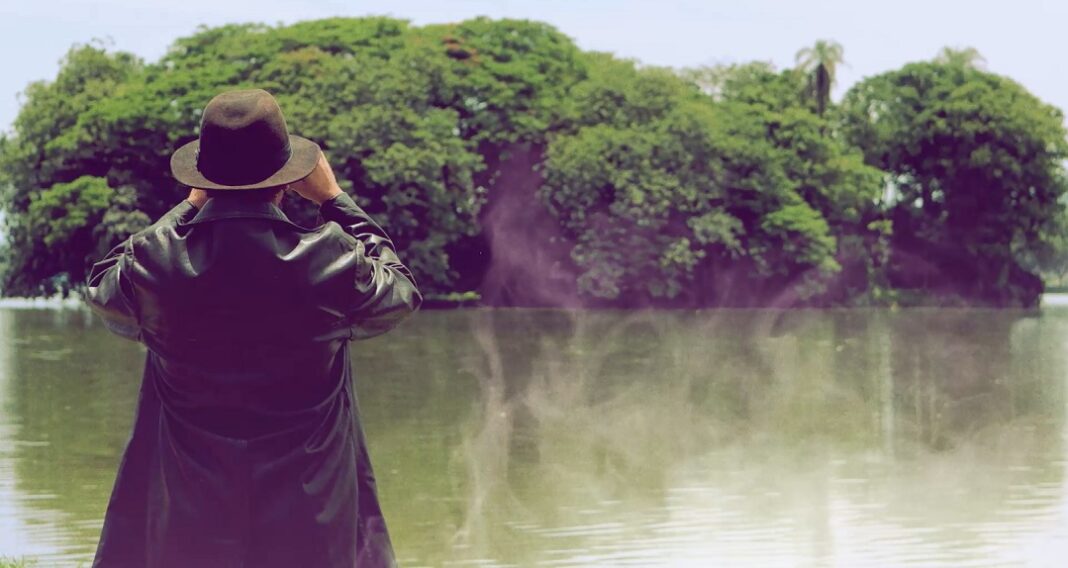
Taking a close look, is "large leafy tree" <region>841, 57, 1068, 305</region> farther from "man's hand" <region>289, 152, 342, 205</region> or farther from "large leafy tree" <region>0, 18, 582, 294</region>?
"man's hand" <region>289, 152, 342, 205</region>

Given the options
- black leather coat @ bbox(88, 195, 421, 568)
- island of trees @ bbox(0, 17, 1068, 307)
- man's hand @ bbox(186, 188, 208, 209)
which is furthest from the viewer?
island of trees @ bbox(0, 17, 1068, 307)

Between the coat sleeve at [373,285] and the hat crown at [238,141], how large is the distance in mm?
228

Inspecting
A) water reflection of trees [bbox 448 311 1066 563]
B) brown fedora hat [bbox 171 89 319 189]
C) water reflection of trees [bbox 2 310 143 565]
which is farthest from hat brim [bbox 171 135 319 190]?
water reflection of trees [bbox 448 311 1066 563]

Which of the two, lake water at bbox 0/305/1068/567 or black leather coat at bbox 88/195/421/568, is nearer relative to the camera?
black leather coat at bbox 88/195/421/568

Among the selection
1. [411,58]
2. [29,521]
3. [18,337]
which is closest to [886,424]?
[29,521]

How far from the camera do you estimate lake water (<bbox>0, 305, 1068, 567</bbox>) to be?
351 inches

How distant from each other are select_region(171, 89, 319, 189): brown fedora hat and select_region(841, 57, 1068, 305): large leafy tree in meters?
55.3

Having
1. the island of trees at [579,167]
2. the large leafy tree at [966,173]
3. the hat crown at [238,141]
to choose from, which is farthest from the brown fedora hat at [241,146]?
the large leafy tree at [966,173]

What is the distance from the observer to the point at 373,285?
133 inches

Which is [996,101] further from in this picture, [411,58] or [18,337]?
[18,337]

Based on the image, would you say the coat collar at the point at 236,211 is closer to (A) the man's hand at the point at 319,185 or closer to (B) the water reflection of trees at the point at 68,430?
(A) the man's hand at the point at 319,185

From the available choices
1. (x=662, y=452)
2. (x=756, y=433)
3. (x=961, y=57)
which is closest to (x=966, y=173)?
(x=961, y=57)

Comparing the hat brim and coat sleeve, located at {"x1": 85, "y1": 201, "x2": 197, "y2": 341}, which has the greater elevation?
the hat brim

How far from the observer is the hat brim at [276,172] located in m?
3.39
